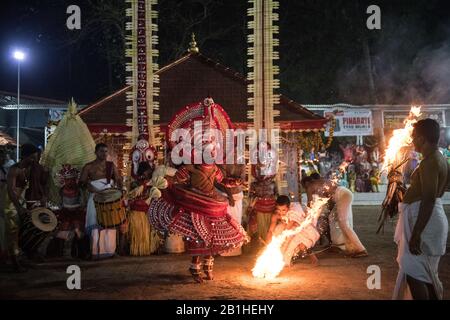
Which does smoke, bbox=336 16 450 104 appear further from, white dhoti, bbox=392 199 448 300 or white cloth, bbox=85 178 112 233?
white dhoti, bbox=392 199 448 300

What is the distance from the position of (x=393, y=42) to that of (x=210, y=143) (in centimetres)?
2183

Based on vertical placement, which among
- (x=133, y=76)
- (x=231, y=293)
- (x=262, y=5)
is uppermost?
(x=262, y=5)

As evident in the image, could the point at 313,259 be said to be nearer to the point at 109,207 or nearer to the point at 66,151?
the point at 109,207

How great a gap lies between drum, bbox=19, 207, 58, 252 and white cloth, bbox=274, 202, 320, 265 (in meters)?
3.35

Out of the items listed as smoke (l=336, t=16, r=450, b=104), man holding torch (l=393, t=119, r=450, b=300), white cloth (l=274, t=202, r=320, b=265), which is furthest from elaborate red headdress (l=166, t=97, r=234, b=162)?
smoke (l=336, t=16, r=450, b=104)

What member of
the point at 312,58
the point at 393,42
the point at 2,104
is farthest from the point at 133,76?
the point at 393,42

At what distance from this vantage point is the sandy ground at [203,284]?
5.80 m

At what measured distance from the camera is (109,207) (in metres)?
8.13

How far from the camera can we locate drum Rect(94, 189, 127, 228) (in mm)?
8086

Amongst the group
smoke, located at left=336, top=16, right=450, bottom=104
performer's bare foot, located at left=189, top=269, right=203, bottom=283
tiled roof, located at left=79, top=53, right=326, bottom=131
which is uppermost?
smoke, located at left=336, top=16, right=450, bottom=104

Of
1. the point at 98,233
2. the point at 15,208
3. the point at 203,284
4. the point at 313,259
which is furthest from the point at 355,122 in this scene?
the point at 15,208

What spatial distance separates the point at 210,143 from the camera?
6562 millimetres

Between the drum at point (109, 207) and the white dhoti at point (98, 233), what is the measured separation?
105 millimetres
